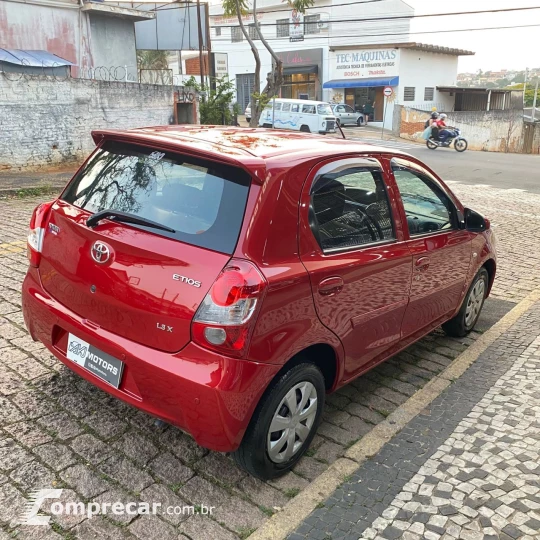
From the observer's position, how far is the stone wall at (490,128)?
1255 inches

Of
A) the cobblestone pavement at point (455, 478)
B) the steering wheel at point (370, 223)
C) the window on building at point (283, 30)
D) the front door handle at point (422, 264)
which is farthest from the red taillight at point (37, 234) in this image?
the window on building at point (283, 30)

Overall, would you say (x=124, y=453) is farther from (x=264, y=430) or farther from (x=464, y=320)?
(x=464, y=320)

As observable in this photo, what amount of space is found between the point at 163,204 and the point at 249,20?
49039mm

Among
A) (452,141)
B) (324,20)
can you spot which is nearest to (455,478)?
(452,141)

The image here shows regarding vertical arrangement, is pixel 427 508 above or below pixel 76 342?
below

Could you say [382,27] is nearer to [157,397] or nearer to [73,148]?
[73,148]

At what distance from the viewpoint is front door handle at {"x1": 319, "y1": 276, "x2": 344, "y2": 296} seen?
2697mm

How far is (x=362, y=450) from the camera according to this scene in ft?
9.84

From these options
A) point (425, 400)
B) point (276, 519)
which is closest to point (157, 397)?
point (276, 519)

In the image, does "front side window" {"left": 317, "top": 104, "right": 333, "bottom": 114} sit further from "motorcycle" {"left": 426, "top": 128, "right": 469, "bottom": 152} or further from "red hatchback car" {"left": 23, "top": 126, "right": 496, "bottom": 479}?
"red hatchback car" {"left": 23, "top": 126, "right": 496, "bottom": 479}

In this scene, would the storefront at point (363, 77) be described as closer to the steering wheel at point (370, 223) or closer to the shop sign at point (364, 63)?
the shop sign at point (364, 63)

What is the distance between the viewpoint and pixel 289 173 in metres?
2.63

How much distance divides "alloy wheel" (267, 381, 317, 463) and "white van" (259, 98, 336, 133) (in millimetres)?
25108
